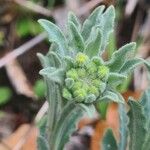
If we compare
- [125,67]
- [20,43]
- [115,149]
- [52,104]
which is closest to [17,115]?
[20,43]

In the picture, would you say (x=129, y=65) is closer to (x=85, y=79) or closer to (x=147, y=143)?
(x=85, y=79)

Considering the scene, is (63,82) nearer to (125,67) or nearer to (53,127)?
(125,67)

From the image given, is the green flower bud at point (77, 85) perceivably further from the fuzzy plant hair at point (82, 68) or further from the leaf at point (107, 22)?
the leaf at point (107, 22)

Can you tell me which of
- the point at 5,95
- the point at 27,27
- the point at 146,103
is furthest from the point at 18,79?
the point at 146,103

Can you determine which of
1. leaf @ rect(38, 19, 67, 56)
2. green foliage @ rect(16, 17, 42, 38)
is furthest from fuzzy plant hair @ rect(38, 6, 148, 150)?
green foliage @ rect(16, 17, 42, 38)

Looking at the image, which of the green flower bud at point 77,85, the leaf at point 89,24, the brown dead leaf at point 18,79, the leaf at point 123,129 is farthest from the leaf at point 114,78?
the brown dead leaf at point 18,79

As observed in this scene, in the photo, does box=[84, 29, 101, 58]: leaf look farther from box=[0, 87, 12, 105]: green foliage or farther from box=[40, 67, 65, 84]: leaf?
box=[0, 87, 12, 105]: green foliage
